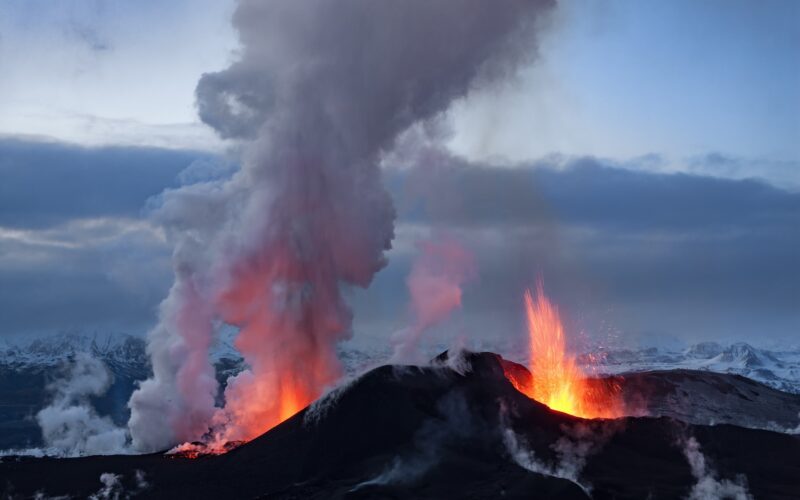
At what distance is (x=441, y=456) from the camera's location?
110500 millimetres

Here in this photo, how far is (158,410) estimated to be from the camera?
155 metres

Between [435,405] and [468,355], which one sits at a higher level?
[468,355]

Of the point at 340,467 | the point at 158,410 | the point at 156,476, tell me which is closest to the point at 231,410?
the point at 158,410

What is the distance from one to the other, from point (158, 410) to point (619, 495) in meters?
78.6

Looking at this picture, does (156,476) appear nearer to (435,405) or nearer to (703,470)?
(435,405)

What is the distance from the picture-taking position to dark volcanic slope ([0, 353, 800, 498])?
106 m

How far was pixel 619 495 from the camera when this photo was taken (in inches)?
4149

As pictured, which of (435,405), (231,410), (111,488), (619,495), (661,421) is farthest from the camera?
(231,410)

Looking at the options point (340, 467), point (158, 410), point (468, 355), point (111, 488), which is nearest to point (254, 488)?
point (340, 467)

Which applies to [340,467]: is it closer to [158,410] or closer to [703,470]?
[703,470]

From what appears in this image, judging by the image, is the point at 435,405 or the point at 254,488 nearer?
the point at 254,488

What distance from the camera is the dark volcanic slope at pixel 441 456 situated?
106 metres

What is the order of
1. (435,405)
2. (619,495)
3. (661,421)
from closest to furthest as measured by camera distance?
1. (619,495)
2. (435,405)
3. (661,421)

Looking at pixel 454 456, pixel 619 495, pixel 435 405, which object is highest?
pixel 435 405
